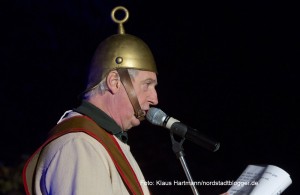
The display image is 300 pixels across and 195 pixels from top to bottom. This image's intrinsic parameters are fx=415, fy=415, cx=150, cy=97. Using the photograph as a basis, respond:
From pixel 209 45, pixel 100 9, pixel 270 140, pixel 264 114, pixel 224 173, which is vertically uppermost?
pixel 100 9

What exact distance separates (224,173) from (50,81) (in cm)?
187

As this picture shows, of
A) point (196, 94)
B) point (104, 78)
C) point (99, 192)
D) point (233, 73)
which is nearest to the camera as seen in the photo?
point (99, 192)

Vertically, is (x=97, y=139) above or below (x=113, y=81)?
below

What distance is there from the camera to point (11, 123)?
13.0 feet

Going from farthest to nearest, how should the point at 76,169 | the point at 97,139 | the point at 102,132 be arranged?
the point at 102,132, the point at 97,139, the point at 76,169

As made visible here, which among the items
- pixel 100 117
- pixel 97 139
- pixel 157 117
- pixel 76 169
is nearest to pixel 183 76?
pixel 157 117

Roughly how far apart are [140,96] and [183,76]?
6.67 ft

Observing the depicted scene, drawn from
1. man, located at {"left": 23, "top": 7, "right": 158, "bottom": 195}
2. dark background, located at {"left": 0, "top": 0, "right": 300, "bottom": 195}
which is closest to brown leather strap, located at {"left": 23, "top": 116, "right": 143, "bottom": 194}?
man, located at {"left": 23, "top": 7, "right": 158, "bottom": 195}

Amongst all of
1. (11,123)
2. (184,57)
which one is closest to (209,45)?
(184,57)

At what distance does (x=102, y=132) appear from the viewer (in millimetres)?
1749

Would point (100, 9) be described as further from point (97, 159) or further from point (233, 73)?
point (97, 159)

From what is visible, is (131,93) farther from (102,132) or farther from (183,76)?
(183,76)

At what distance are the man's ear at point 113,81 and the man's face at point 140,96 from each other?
0.17ft

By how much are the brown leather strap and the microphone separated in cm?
28
